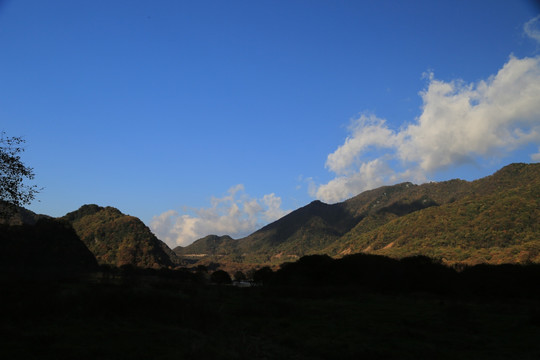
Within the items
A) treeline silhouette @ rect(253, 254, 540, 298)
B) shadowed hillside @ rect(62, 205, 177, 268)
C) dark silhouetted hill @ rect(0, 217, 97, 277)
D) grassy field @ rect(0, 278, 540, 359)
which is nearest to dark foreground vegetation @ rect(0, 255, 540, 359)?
grassy field @ rect(0, 278, 540, 359)

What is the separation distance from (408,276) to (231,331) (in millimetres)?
45333

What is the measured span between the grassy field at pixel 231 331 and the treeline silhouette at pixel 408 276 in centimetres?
2345

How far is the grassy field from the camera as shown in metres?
17.1

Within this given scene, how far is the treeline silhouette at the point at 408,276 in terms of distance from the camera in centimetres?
5612

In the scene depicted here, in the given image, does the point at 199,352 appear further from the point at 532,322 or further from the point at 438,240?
the point at 438,240

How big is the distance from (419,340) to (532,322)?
32.8 ft

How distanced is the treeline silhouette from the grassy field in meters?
23.4

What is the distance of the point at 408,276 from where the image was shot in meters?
63.2

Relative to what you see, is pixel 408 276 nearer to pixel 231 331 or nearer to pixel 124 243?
pixel 231 331

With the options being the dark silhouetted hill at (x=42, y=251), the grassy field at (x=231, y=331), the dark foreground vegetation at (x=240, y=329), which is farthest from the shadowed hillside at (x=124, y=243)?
the grassy field at (x=231, y=331)

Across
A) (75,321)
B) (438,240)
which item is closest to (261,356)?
(75,321)

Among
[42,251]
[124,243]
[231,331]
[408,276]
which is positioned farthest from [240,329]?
[124,243]

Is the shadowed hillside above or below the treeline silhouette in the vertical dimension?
above

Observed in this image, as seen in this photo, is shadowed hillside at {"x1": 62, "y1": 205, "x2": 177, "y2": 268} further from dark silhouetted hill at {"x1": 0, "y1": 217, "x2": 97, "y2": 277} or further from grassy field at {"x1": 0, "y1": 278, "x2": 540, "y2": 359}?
grassy field at {"x1": 0, "y1": 278, "x2": 540, "y2": 359}
